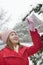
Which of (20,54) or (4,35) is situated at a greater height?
(4,35)

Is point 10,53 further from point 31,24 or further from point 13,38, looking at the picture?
point 31,24

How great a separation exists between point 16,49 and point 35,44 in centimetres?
12

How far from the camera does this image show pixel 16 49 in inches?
60.1

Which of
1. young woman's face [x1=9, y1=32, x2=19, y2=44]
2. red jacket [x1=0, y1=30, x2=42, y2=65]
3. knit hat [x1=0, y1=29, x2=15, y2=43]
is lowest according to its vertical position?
red jacket [x1=0, y1=30, x2=42, y2=65]

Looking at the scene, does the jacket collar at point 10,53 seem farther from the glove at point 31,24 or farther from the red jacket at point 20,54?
the glove at point 31,24

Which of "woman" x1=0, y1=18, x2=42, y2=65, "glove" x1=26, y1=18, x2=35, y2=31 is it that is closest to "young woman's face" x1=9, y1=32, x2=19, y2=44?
"woman" x1=0, y1=18, x2=42, y2=65

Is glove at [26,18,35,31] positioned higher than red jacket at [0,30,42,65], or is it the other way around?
glove at [26,18,35,31]

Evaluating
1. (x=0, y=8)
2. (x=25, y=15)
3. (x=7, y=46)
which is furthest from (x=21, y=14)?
(x=7, y=46)

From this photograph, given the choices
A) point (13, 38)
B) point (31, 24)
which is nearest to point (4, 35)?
point (13, 38)

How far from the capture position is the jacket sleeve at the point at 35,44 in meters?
1.54

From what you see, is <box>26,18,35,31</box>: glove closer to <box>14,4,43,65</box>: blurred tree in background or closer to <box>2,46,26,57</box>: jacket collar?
<box>14,4,43,65</box>: blurred tree in background

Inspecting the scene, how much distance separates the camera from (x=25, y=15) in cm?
164

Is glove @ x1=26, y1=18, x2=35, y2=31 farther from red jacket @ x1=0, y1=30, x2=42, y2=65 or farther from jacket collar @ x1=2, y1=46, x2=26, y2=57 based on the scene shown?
jacket collar @ x1=2, y1=46, x2=26, y2=57

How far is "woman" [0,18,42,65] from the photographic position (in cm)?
148
